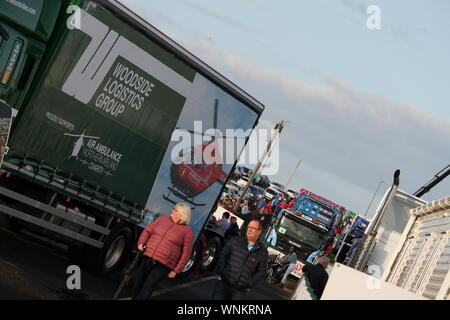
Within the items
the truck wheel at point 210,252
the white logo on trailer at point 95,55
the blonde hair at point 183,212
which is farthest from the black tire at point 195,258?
the blonde hair at point 183,212

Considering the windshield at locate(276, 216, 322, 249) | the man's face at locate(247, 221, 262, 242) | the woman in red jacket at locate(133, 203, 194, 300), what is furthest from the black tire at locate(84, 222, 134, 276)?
the windshield at locate(276, 216, 322, 249)

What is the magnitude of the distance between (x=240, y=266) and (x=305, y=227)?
26.4 m

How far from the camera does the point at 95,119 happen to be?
14508mm

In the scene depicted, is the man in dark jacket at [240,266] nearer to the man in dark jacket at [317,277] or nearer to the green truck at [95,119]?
the green truck at [95,119]

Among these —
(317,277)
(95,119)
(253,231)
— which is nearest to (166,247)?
(253,231)

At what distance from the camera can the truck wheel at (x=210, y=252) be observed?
22375mm

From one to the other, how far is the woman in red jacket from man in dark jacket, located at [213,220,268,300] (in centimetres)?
63

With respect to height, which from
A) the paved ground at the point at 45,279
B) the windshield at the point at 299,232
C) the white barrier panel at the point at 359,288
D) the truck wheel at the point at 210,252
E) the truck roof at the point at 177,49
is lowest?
the paved ground at the point at 45,279

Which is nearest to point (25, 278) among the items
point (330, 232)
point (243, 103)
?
point (243, 103)

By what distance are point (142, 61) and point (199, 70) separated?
1717mm

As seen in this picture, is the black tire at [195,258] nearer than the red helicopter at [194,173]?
No

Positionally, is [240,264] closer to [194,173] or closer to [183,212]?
[183,212]
